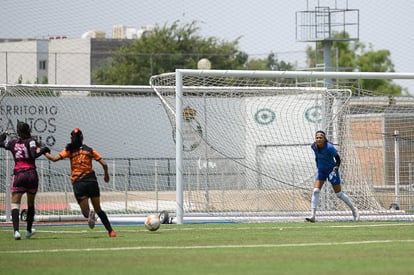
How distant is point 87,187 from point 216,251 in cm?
378

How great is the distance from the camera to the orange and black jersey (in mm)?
17200

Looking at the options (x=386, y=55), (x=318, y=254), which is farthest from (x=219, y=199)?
(x=386, y=55)

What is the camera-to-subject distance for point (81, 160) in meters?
17.2

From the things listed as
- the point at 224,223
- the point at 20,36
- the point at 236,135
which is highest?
the point at 20,36

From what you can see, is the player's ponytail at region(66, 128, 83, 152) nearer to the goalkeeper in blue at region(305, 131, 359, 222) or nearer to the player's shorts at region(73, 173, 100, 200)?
the player's shorts at region(73, 173, 100, 200)

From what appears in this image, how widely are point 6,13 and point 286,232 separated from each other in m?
25.5

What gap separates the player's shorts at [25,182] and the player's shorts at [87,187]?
0.72m

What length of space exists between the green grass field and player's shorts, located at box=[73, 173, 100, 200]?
776mm

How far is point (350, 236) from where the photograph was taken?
1694 centimetres

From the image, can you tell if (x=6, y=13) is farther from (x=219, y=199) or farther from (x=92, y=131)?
(x=219, y=199)

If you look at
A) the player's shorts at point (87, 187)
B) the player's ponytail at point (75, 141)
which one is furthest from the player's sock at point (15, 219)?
the player's ponytail at point (75, 141)

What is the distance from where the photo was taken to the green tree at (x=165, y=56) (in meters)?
59.8

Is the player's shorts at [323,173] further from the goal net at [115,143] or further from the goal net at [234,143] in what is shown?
the goal net at [115,143]

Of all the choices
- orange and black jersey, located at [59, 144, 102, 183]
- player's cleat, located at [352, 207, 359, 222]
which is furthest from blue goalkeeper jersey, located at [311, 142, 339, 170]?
orange and black jersey, located at [59, 144, 102, 183]
